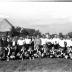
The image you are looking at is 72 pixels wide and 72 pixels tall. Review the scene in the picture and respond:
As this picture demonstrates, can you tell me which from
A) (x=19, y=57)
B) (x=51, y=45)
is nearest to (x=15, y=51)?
(x=19, y=57)

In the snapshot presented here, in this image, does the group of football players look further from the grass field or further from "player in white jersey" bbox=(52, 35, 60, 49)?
the grass field

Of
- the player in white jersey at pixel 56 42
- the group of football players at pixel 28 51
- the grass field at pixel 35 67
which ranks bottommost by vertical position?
the grass field at pixel 35 67

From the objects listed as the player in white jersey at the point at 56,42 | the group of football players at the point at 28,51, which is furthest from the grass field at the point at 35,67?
the player in white jersey at the point at 56,42

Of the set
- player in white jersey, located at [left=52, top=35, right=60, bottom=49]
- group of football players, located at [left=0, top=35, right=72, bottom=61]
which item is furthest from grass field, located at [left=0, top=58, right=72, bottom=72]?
player in white jersey, located at [left=52, top=35, right=60, bottom=49]

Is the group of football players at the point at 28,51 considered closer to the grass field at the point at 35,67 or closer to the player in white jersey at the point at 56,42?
the player in white jersey at the point at 56,42

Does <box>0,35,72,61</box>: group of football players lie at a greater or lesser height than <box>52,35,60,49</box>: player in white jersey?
lesser

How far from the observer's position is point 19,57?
36.7 feet

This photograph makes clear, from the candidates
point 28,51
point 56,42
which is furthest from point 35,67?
point 56,42

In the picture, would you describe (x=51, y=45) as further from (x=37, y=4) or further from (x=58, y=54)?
(x=37, y=4)

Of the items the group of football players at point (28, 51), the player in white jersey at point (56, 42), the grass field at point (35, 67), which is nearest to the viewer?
the grass field at point (35, 67)

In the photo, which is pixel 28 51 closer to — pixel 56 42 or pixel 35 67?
pixel 56 42

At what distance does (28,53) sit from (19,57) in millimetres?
638

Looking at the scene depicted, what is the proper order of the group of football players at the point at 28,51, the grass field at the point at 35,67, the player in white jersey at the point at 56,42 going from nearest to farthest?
the grass field at the point at 35,67 → the group of football players at the point at 28,51 → the player in white jersey at the point at 56,42

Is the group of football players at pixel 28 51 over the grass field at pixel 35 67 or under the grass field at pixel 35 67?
over
